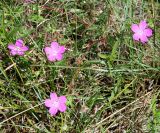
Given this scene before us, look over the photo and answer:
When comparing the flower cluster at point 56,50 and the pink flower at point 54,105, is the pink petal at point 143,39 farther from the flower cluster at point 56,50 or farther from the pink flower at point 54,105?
the pink flower at point 54,105

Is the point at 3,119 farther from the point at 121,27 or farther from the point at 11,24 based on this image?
the point at 121,27

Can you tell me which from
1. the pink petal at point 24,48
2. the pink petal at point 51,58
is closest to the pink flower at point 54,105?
the pink petal at point 51,58

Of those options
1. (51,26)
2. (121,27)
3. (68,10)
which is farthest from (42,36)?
(121,27)

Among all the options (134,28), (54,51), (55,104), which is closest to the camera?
(55,104)

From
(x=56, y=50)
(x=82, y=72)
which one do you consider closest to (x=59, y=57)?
(x=56, y=50)

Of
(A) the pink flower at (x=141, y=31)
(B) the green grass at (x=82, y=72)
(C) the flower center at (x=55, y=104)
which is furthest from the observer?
(A) the pink flower at (x=141, y=31)

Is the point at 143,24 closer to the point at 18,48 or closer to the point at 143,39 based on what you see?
the point at 143,39

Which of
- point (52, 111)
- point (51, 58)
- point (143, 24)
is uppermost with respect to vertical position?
point (143, 24)
